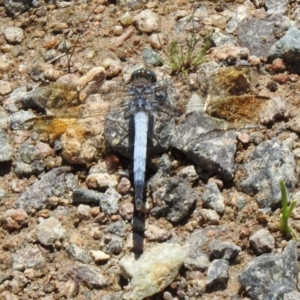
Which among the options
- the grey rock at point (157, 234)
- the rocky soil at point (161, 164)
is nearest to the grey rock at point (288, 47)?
the rocky soil at point (161, 164)

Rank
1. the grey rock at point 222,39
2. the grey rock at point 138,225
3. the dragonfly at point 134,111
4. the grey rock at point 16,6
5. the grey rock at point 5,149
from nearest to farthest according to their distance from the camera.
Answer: the grey rock at point 138,225 < the dragonfly at point 134,111 < the grey rock at point 5,149 < the grey rock at point 222,39 < the grey rock at point 16,6

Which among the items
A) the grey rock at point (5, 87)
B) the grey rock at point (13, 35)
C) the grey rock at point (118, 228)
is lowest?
the grey rock at point (118, 228)

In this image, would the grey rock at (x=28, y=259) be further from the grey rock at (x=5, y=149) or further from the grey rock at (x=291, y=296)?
the grey rock at (x=291, y=296)

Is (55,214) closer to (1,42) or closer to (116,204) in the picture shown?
(116,204)

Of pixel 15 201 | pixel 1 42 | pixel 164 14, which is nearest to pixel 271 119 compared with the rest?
pixel 164 14

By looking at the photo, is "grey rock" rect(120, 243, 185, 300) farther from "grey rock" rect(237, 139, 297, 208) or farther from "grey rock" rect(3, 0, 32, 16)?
"grey rock" rect(3, 0, 32, 16)

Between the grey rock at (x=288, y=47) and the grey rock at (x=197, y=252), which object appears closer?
the grey rock at (x=197, y=252)
